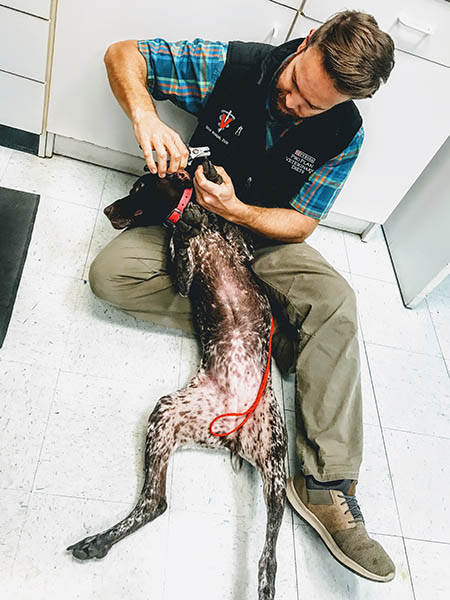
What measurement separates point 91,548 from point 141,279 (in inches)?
37.9

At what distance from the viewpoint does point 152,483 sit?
158 cm

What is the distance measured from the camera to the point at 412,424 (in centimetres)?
220

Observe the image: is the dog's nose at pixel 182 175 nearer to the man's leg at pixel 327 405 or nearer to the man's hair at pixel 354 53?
the man's leg at pixel 327 405

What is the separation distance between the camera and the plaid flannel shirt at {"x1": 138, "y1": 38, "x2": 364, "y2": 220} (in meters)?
1.73

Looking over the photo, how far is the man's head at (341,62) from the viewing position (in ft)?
4.50

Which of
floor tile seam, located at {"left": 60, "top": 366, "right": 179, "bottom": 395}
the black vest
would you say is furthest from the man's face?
floor tile seam, located at {"left": 60, "top": 366, "right": 179, "bottom": 395}

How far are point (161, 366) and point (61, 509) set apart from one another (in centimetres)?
65

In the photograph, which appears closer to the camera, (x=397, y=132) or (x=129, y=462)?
(x=129, y=462)

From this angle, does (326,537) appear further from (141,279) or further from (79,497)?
(141,279)

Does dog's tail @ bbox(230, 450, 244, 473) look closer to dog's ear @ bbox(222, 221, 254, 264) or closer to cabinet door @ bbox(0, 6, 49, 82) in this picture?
dog's ear @ bbox(222, 221, 254, 264)

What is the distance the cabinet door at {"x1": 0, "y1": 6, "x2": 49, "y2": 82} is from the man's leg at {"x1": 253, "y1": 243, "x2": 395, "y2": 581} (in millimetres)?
1327

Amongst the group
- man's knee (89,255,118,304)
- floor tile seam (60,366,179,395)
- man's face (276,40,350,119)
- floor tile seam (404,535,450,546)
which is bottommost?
floor tile seam (60,366,179,395)

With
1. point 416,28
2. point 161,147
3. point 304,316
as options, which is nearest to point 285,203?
point 304,316

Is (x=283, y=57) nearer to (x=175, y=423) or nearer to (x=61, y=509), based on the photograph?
(x=175, y=423)
